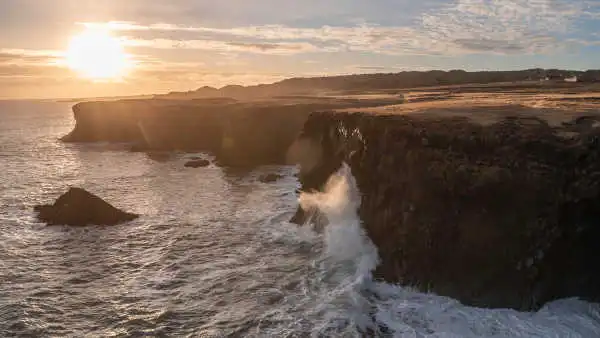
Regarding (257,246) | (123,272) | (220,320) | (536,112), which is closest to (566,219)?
(536,112)

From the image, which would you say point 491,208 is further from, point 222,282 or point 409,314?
point 222,282

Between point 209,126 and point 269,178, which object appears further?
point 209,126

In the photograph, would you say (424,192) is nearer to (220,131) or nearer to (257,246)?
(257,246)

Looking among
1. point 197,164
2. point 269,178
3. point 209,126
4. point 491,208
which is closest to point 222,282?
point 491,208

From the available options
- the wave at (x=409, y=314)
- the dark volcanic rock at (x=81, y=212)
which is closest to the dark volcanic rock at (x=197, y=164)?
the dark volcanic rock at (x=81, y=212)

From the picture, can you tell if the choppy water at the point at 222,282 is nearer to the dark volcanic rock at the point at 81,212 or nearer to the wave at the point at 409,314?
the wave at the point at 409,314

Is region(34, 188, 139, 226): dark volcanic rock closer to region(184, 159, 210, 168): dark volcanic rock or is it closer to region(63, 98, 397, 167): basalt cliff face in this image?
region(184, 159, 210, 168): dark volcanic rock
